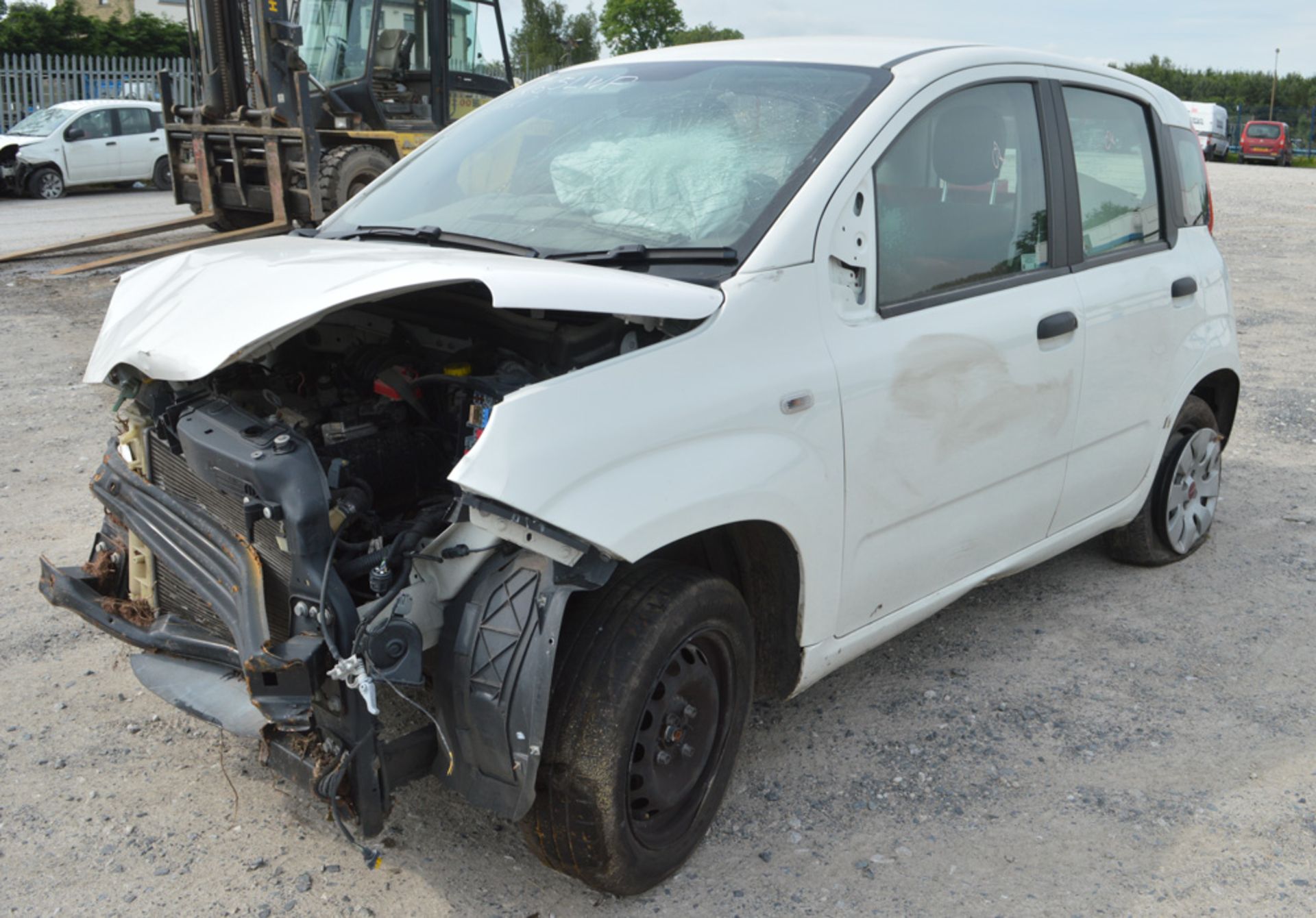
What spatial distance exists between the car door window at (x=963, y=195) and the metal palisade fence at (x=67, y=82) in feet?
81.0

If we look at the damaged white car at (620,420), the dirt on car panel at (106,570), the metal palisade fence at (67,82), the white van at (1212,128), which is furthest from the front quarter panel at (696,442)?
the white van at (1212,128)

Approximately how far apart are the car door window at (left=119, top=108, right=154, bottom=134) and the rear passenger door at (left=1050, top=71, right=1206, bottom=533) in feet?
63.0

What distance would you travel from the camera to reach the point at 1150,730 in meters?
3.65

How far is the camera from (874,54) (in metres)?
3.48

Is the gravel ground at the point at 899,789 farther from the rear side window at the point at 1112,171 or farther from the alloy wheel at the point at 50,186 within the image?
the alloy wheel at the point at 50,186

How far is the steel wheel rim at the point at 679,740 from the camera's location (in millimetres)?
2738

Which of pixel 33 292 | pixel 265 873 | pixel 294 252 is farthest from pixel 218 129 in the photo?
pixel 265 873

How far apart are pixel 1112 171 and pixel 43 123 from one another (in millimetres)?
20030

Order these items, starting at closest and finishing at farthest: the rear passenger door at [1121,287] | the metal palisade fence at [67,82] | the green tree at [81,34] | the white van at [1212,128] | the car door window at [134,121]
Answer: the rear passenger door at [1121,287] → the car door window at [134,121] → the metal palisade fence at [67,82] → the green tree at [81,34] → the white van at [1212,128]

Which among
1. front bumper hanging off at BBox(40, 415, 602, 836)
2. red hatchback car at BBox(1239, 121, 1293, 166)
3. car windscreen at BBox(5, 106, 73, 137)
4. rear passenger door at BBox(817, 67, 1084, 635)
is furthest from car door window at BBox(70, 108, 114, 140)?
red hatchback car at BBox(1239, 121, 1293, 166)

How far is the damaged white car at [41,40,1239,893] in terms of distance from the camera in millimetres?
2518

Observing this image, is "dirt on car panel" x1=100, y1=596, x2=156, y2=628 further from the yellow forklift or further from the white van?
the white van

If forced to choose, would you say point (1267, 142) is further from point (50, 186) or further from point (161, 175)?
point (50, 186)

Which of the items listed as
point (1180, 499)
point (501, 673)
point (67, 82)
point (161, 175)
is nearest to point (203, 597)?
point (501, 673)
